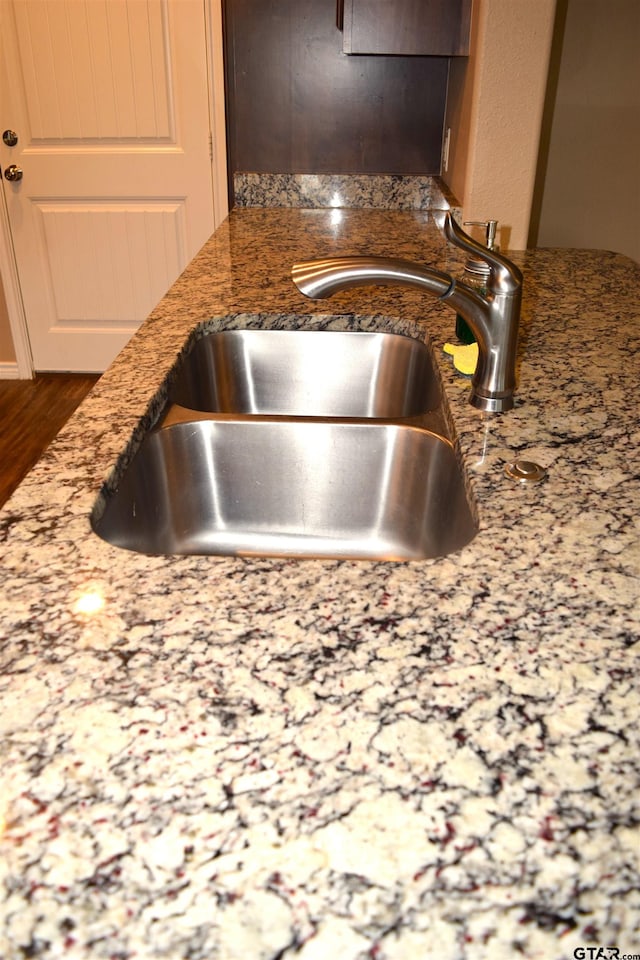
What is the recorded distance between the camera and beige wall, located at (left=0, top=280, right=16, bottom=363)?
355cm

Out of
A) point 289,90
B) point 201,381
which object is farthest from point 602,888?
point 289,90

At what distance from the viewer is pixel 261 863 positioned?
48 centimetres

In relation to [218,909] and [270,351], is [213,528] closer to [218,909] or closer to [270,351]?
[270,351]

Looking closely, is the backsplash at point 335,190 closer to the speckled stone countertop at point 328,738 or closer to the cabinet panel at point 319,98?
the cabinet panel at point 319,98

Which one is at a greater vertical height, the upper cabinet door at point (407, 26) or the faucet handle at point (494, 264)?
the upper cabinet door at point (407, 26)

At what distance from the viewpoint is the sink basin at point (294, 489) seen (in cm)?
112

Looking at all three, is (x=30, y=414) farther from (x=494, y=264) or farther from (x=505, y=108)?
(x=494, y=264)

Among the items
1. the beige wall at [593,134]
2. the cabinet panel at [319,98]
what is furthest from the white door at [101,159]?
the beige wall at [593,134]

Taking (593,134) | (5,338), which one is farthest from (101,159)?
(593,134)

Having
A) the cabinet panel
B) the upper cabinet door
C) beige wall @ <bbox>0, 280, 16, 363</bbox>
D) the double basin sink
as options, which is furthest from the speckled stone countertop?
beige wall @ <bbox>0, 280, 16, 363</bbox>

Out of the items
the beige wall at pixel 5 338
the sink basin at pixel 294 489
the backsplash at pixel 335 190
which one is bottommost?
the beige wall at pixel 5 338

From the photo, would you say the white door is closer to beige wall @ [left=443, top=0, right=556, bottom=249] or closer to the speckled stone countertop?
beige wall @ [left=443, top=0, right=556, bottom=249]

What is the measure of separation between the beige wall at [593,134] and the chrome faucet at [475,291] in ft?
9.50

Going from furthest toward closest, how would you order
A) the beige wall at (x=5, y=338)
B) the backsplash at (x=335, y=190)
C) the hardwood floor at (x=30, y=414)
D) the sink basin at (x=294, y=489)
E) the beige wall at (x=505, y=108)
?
the beige wall at (x=5, y=338)
the hardwood floor at (x=30, y=414)
the backsplash at (x=335, y=190)
the beige wall at (x=505, y=108)
the sink basin at (x=294, y=489)
